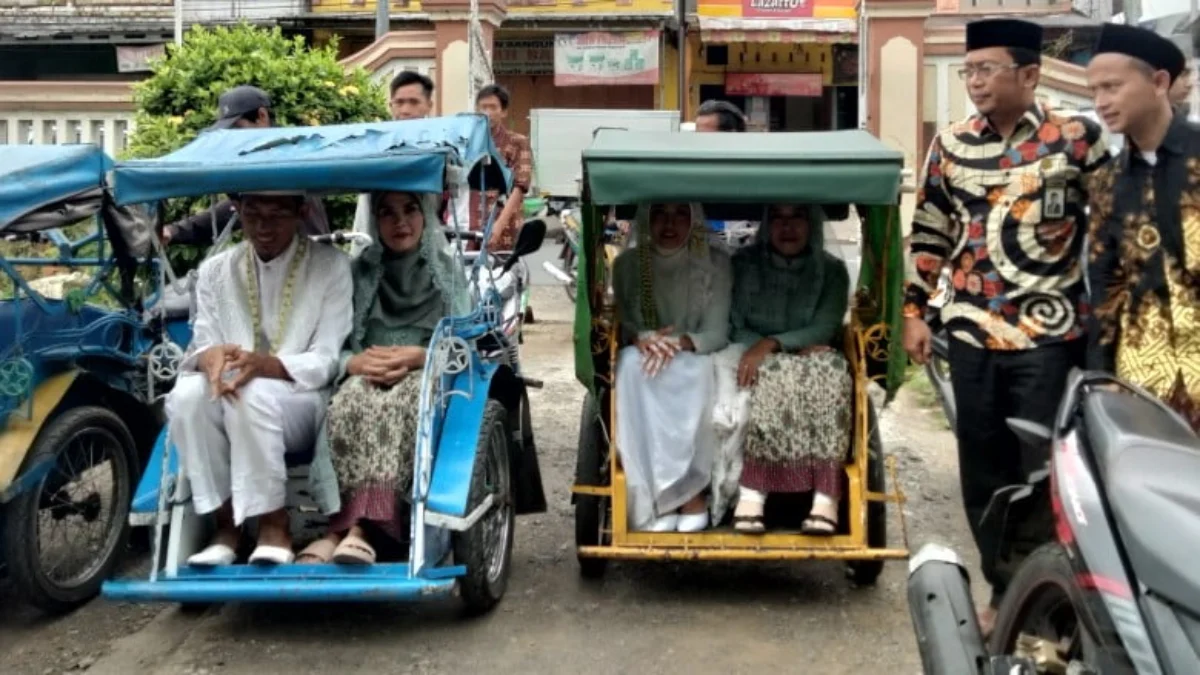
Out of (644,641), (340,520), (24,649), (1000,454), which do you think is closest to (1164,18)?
(1000,454)

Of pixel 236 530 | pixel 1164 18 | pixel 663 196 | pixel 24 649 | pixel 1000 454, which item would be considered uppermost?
pixel 1164 18

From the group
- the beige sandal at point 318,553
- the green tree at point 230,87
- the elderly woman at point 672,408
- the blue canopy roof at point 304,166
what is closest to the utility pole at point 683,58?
the green tree at point 230,87

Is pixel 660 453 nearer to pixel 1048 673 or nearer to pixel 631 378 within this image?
pixel 631 378

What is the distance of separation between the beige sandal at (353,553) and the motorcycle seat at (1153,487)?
246cm

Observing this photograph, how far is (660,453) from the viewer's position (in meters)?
4.91

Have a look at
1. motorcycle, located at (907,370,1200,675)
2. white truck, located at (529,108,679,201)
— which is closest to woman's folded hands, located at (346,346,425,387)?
motorcycle, located at (907,370,1200,675)

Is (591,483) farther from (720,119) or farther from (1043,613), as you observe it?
(720,119)

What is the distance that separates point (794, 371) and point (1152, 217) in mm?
1670

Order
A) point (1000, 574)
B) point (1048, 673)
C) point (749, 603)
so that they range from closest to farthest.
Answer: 1. point (1048, 673)
2. point (1000, 574)
3. point (749, 603)

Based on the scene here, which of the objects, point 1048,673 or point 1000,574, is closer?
point 1048,673

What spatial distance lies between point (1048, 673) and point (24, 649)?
3.52 meters

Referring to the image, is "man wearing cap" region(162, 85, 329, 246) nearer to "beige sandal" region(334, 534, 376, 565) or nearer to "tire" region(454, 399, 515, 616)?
"tire" region(454, 399, 515, 616)

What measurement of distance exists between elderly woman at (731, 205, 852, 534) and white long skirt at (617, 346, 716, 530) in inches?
6.8

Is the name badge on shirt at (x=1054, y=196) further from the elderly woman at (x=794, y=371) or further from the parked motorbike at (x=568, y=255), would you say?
the parked motorbike at (x=568, y=255)
